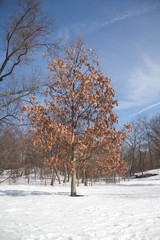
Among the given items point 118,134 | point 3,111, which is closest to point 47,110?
point 3,111

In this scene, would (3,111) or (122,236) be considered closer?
(122,236)

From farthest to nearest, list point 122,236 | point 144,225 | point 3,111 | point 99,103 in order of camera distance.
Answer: point 3,111 < point 99,103 < point 144,225 < point 122,236

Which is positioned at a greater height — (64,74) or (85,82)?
(64,74)

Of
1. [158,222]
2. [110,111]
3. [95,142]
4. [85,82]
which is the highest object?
[85,82]

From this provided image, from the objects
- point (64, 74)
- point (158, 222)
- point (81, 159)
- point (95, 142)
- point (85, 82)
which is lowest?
point (158, 222)

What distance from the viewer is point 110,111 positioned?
9820 mm

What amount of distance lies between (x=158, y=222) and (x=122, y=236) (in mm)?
1394

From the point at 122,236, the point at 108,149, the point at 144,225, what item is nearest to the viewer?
the point at 122,236

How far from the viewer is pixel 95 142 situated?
953 cm

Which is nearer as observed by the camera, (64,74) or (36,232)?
(36,232)

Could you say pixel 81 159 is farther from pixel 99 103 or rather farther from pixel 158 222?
pixel 158 222

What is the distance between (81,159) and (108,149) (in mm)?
1962

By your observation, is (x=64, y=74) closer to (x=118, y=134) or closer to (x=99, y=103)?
(x=99, y=103)

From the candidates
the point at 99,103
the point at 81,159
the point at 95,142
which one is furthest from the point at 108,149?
the point at 99,103
